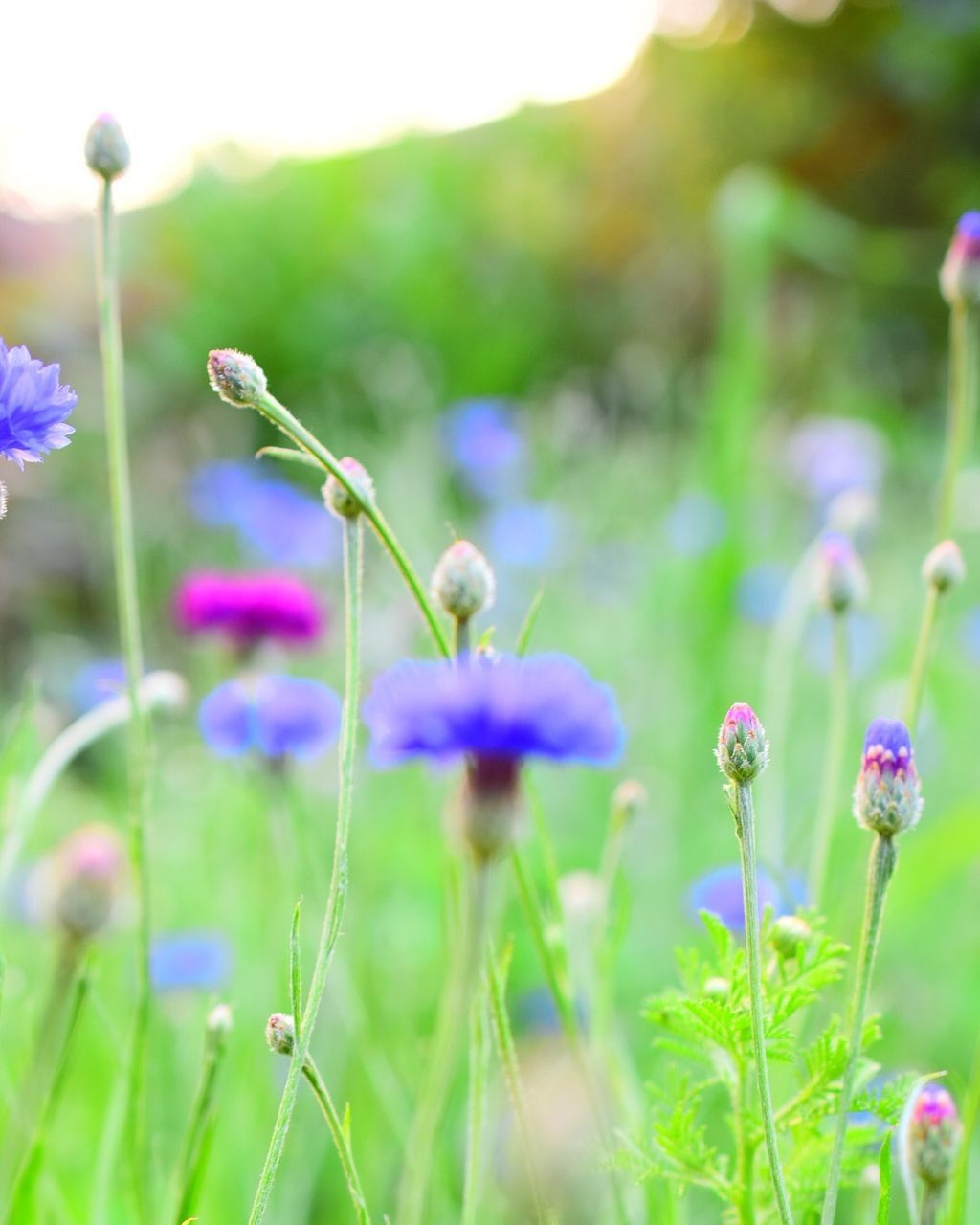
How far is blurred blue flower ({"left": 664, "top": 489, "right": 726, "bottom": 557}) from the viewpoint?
4.95 feet

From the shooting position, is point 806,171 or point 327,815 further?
point 806,171

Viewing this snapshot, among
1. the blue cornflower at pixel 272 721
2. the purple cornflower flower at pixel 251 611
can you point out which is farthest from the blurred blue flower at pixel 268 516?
the blue cornflower at pixel 272 721

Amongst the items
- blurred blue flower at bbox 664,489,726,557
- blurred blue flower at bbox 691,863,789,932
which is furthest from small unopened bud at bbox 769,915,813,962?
blurred blue flower at bbox 664,489,726,557

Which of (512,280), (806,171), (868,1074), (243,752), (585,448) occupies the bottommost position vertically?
(868,1074)

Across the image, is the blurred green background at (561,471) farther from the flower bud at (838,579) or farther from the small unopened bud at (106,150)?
the small unopened bud at (106,150)

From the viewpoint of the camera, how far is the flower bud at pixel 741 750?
34 cm

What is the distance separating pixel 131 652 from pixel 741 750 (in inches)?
9.1

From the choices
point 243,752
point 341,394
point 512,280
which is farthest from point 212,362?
point 512,280

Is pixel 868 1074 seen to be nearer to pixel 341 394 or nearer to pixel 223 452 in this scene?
pixel 223 452

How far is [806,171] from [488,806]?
15.0 feet

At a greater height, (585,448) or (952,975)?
(585,448)

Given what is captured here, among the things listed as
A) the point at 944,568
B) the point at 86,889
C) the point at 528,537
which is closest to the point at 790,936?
the point at 944,568

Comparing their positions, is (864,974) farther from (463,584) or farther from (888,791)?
(463,584)

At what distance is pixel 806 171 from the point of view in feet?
14.6
